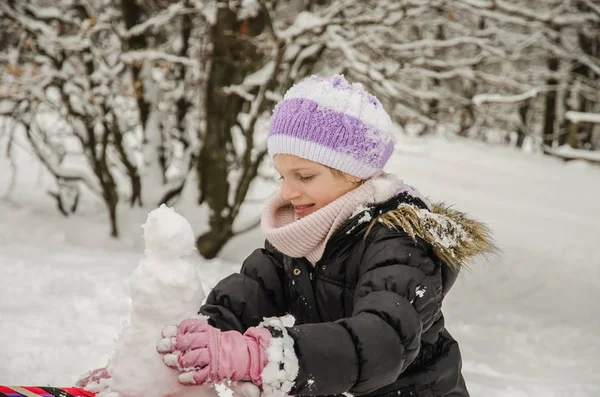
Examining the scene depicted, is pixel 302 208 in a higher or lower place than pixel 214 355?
lower

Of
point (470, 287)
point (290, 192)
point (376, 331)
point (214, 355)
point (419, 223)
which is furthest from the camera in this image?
point (470, 287)

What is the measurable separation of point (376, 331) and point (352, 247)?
46 cm

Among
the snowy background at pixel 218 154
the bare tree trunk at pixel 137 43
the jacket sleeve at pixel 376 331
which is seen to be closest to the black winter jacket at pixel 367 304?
the jacket sleeve at pixel 376 331

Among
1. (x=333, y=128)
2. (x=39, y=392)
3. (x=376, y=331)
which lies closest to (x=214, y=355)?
(x=376, y=331)

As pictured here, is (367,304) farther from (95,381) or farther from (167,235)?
(95,381)

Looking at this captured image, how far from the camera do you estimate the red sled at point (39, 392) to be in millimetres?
1398

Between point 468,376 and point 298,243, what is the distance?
2.25m

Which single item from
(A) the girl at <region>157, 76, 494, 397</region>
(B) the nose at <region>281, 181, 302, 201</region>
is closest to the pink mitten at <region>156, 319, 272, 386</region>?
(A) the girl at <region>157, 76, 494, 397</region>

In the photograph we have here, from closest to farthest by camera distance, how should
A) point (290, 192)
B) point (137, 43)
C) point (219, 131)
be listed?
1. point (290, 192)
2. point (219, 131)
3. point (137, 43)

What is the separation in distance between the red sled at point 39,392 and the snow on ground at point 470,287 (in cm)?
16

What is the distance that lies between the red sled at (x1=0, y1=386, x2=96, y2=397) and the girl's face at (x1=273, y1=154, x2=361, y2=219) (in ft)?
2.62

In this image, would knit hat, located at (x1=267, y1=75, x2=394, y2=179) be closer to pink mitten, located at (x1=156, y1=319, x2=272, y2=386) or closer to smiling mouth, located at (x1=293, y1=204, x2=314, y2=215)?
smiling mouth, located at (x1=293, y1=204, x2=314, y2=215)

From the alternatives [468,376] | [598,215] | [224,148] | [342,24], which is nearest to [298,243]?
[468,376]

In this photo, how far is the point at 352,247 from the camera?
186cm
